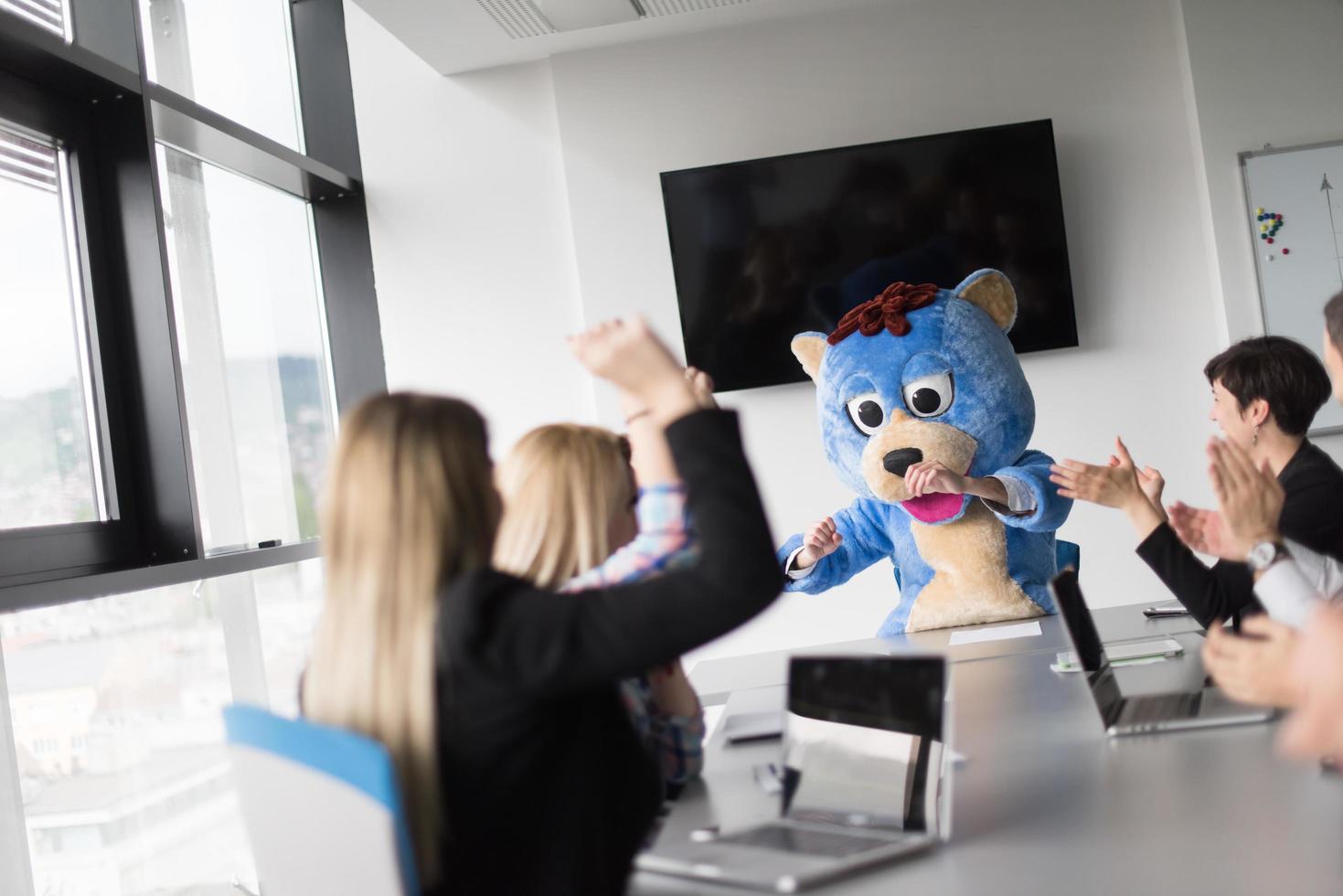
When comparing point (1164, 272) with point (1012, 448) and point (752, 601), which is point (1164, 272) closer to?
point (1012, 448)

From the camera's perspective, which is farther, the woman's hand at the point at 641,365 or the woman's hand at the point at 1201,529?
the woman's hand at the point at 1201,529

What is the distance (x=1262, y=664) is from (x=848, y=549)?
1.81 metres

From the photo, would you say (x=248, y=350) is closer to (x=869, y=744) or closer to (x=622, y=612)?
(x=869, y=744)

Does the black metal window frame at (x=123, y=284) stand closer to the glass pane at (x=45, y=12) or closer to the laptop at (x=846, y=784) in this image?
the glass pane at (x=45, y=12)

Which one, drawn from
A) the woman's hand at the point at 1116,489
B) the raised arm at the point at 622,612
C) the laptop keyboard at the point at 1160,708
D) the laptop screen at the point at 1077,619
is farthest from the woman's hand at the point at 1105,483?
the raised arm at the point at 622,612

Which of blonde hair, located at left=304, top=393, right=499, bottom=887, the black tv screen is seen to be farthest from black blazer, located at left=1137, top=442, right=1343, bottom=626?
the black tv screen

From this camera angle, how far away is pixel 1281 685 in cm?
104

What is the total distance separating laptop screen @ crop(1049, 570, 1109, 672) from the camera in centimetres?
165

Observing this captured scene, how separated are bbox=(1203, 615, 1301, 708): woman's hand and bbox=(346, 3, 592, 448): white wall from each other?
3381 millimetres

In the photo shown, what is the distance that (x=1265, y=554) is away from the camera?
1.56 metres

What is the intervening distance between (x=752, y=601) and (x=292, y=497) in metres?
3.33

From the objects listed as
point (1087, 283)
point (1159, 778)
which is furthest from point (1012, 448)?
point (1087, 283)

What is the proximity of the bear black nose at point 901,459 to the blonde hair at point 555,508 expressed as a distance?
4.43ft

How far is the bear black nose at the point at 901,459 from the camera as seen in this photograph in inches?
102
